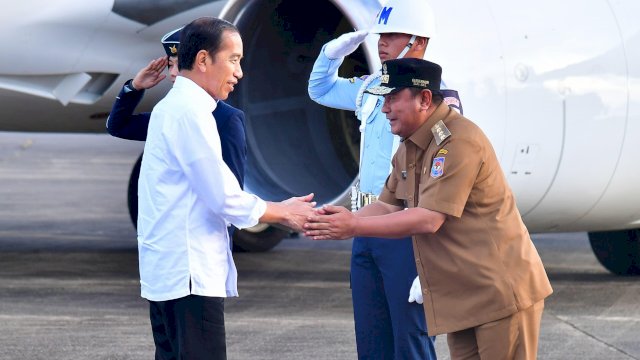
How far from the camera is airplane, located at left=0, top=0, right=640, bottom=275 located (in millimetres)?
8133

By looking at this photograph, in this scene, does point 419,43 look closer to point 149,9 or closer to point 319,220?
point 319,220

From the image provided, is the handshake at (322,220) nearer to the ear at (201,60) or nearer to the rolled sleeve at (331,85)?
the ear at (201,60)

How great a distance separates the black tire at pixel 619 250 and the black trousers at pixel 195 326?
636 centimetres

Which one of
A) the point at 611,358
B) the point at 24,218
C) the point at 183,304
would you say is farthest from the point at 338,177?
the point at 24,218

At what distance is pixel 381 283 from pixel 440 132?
112cm

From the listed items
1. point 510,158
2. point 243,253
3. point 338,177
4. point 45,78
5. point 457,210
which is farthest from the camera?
point 243,253

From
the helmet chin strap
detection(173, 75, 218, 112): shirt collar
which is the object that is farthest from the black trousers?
the helmet chin strap

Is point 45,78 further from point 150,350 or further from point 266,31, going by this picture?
point 150,350

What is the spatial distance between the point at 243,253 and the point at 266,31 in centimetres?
350

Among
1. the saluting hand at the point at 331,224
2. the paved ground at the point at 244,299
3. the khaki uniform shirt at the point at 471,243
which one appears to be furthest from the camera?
the paved ground at the point at 244,299

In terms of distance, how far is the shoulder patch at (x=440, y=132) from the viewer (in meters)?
4.80

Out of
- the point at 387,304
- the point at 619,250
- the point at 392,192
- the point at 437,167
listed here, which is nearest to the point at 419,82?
the point at 437,167

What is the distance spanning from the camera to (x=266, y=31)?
30.1 feet

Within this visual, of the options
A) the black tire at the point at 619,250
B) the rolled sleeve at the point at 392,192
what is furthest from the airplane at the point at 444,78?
the rolled sleeve at the point at 392,192
